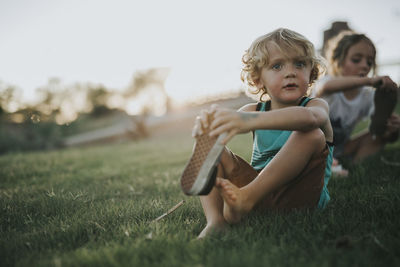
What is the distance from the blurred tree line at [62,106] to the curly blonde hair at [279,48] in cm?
1034

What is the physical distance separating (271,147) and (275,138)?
0.07m

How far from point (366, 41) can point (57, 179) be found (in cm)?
407

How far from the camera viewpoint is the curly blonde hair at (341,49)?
320cm

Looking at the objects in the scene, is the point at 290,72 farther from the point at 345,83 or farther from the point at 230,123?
the point at 345,83

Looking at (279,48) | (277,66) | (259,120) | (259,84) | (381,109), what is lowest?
(381,109)

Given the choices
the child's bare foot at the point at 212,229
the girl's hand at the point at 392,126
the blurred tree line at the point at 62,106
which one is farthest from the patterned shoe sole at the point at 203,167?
the blurred tree line at the point at 62,106

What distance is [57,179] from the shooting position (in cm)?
332

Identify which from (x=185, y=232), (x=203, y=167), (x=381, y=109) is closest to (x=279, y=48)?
(x=203, y=167)

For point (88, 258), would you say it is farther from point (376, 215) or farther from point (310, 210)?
point (376, 215)

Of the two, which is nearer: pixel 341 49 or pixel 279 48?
pixel 279 48

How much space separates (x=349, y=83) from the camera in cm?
269

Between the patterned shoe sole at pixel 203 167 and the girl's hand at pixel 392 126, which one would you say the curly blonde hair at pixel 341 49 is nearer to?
the girl's hand at pixel 392 126

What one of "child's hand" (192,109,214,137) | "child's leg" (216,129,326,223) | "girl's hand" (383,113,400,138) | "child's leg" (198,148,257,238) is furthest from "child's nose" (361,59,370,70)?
"child's hand" (192,109,214,137)

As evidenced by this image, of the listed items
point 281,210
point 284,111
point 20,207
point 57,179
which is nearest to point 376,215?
point 281,210
